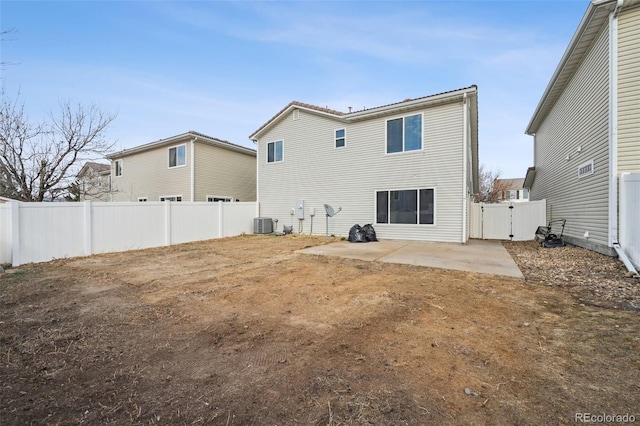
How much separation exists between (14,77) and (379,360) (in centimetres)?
1518

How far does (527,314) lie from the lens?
3.71m

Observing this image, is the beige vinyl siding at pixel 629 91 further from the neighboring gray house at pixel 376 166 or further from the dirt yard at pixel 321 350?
the neighboring gray house at pixel 376 166

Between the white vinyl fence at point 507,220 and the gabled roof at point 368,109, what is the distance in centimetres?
573

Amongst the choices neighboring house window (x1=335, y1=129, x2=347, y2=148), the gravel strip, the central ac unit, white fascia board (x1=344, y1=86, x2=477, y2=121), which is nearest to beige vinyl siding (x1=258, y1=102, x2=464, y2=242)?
neighboring house window (x1=335, y1=129, x2=347, y2=148)

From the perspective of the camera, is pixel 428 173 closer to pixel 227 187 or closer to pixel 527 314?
pixel 527 314

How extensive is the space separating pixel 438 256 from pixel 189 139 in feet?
44.8

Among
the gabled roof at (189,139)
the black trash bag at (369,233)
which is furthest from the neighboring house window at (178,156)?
the black trash bag at (369,233)

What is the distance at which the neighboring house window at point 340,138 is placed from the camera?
41.7 ft

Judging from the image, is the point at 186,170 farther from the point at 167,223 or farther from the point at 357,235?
the point at 357,235

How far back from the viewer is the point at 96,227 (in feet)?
28.5

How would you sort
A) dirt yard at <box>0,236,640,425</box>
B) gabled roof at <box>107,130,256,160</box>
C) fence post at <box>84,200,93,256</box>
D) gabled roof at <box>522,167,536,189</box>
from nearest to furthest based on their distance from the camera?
dirt yard at <box>0,236,640,425</box>
fence post at <box>84,200,93,256</box>
gabled roof at <box>107,130,256,160</box>
gabled roof at <box>522,167,536,189</box>

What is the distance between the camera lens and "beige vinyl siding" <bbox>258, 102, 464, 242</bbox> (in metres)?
10.4

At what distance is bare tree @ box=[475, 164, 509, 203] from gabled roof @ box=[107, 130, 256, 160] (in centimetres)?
2561

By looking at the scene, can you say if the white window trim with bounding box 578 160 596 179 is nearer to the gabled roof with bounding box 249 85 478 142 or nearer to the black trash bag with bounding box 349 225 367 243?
the gabled roof with bounding box 249 85 478 142
